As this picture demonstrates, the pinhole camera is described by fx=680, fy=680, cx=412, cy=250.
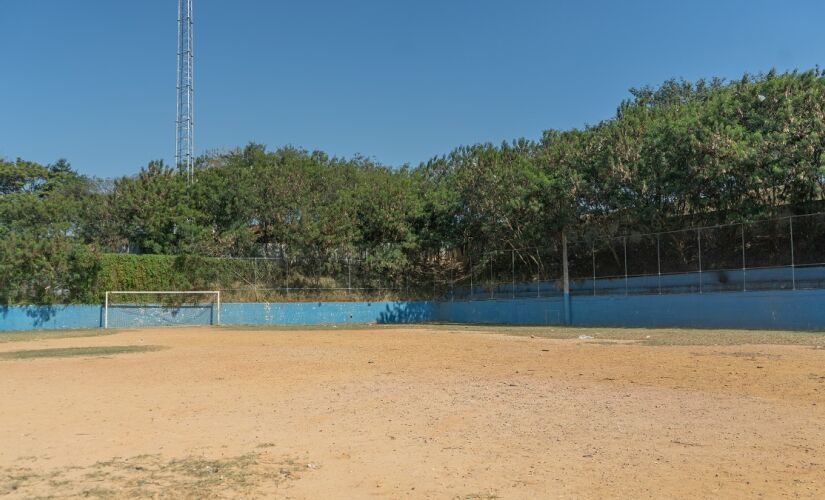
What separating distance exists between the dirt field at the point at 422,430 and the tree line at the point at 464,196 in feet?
69.0

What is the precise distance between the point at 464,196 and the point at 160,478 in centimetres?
4442

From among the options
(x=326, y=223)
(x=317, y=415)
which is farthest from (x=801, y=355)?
(x=326, y=223)

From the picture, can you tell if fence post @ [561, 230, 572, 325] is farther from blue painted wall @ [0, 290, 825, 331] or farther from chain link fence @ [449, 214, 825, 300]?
chain link fence @ [449, 214, 825, 300]

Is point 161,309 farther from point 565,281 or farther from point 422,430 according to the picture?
point 422,430

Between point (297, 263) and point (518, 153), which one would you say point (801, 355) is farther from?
point (297, 263)

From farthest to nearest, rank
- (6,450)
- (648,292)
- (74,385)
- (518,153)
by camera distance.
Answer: (518,153), (648,292), (74,385), (6,450)

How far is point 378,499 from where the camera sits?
6.32 m

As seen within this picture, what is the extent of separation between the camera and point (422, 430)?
30.7 feet

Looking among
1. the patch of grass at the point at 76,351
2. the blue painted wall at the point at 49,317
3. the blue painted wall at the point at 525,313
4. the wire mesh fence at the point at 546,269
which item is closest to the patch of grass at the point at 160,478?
the patch of grass at the point at 76,351

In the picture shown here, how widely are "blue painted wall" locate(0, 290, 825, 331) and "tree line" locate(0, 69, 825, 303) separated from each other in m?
1.84

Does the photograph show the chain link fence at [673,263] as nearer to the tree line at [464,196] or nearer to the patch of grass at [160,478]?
the tree line at [464,196]

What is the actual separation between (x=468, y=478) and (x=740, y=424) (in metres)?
4.49

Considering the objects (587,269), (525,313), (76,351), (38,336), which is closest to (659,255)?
(587,269)

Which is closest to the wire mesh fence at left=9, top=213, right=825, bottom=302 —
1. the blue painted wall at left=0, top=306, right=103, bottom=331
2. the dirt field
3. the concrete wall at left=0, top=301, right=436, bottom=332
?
the concrete wall at left=0, top=301, right=436, bottom=332
